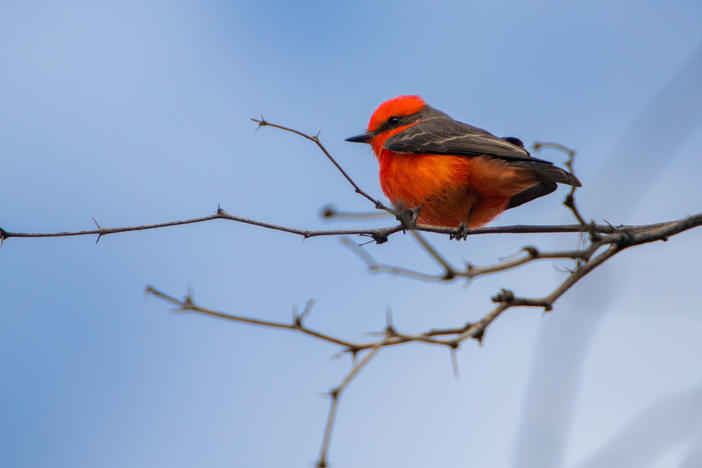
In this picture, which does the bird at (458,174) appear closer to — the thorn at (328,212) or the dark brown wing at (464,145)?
the dark brown wing at (464,145)

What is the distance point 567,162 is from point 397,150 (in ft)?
12.1

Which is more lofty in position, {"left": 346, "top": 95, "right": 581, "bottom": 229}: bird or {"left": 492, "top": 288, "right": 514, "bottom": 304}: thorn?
{"left": 346, "top": 95, "right": 581, "bottom": 229}: bird

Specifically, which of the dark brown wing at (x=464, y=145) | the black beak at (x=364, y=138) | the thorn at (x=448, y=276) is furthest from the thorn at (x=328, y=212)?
the black beak at (x=364, y=138)

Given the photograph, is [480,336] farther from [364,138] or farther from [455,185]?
[364,138]

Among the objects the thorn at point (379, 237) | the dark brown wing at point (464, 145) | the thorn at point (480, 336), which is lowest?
the thorn at point (480, 336)

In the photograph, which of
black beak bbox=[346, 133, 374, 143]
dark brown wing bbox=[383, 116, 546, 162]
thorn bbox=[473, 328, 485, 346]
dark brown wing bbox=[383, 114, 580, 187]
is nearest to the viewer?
thorn bbox=[473, 328, 485, 346]

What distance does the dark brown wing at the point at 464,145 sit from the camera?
18.4 feet

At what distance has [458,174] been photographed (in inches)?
242

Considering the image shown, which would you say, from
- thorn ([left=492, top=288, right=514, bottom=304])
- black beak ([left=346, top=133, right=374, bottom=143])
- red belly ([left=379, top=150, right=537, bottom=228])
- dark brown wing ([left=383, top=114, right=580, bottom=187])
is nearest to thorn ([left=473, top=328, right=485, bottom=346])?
thorn ([left=492, top=288, right=514, bottom=304])

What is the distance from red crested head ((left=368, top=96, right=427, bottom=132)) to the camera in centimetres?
767

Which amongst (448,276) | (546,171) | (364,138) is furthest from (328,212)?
(364,138)

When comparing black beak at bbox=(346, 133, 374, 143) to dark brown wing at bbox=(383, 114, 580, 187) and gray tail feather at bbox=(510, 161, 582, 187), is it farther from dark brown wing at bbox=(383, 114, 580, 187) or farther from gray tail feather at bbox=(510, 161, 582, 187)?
gray tail feather at bbox=(510, 161, 582, 187)

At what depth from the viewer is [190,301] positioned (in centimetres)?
237

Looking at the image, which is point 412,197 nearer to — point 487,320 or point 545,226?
point 545,226
